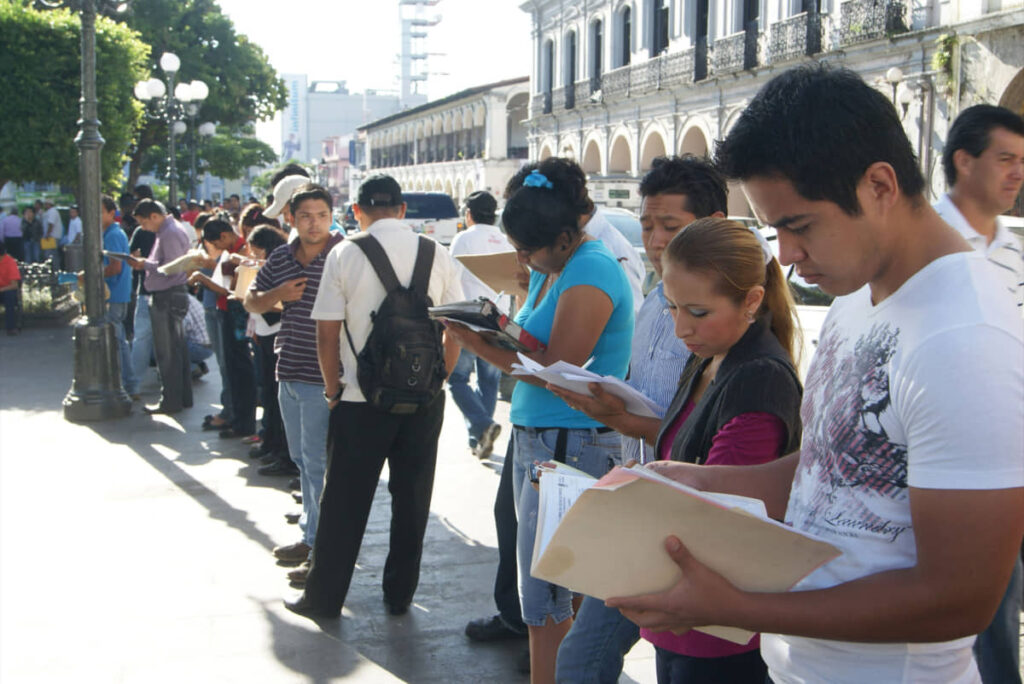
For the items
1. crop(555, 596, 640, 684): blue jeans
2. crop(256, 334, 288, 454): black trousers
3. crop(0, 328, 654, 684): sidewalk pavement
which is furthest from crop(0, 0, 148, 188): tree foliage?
crop(555, 596, 640, 684): blue jeans

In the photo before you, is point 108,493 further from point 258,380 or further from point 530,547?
point 530,547

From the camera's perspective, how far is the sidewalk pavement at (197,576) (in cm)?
402

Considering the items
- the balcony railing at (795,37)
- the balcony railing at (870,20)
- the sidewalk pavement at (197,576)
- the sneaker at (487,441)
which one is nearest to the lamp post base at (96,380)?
the sidewalk pavement at (197,576)

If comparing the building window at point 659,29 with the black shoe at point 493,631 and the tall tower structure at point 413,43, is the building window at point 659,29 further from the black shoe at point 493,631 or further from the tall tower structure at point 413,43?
the tall tower structure at point 413,43

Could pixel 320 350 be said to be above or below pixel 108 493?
above

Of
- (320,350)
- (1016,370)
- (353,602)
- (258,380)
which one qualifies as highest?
(1016,370)

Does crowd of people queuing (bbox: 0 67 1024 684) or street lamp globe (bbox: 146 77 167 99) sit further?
street lamp globe (bbox: 146 77 167 99)

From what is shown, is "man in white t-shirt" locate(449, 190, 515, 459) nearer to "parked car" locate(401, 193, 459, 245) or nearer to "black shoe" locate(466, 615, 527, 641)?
"black shoe" locate(466, 615, 527, 641)

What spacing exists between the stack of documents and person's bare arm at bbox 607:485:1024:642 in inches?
43.4

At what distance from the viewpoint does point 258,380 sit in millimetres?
7949

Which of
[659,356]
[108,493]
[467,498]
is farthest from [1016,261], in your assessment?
[108,493]

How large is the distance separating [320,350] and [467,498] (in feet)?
7.33

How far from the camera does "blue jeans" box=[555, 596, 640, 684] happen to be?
8.77ft

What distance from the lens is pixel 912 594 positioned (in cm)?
136
